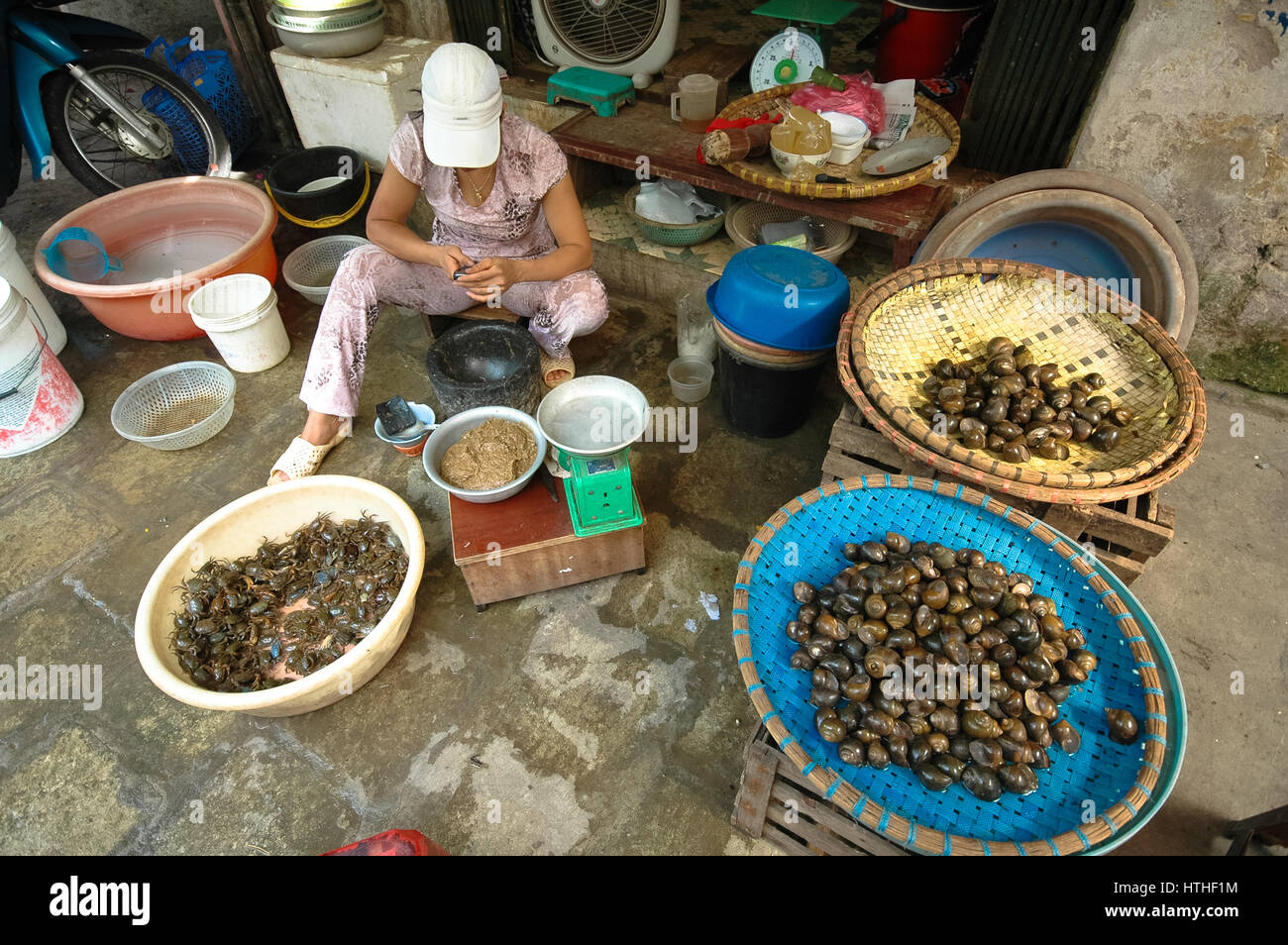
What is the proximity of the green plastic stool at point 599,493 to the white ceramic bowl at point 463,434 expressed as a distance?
18 centimetres

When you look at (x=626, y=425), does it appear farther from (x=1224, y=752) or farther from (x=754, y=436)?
(x=1224, y=752)

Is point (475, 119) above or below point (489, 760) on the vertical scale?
above

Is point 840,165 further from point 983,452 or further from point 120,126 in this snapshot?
point 120,126

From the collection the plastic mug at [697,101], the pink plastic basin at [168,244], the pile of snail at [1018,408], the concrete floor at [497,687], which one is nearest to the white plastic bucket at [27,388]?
the concrete floor at [497,687]

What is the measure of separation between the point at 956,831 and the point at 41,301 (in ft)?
16.4

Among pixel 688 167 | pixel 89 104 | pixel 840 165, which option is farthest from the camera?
pixel 89 104

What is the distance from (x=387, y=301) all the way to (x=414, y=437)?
2.42ft

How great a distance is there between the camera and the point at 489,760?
243 cm

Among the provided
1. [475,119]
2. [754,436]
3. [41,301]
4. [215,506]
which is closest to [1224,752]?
[754,436]

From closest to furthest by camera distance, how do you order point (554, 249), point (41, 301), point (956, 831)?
1. point (956, 831)
2. point (554, 249)
3. point (41, 301)

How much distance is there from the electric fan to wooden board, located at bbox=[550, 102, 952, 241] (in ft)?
1.23

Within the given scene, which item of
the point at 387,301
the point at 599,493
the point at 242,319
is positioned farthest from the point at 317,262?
the point at 599,493

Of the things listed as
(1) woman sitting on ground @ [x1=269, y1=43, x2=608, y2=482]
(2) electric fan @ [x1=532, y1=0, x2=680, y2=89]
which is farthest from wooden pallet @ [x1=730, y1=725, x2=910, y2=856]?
(2) electric fan @ [x1=532, y1=0, x2=680, y2=89]

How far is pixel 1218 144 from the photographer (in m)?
2.96
